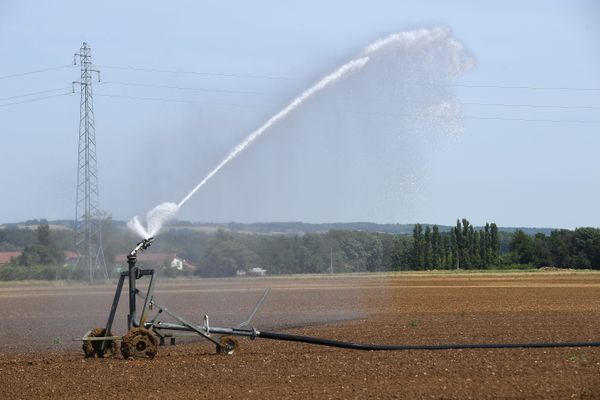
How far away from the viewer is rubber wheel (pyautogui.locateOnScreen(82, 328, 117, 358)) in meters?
19.0

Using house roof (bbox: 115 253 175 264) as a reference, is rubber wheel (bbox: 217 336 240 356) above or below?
below

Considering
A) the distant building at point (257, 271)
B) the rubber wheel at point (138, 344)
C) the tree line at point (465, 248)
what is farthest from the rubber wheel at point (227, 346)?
the tree line at point (465, 248)

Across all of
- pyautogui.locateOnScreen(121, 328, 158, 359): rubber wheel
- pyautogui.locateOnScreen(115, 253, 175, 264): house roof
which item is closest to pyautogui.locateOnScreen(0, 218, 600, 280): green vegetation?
pyautogui.locateOnScreen(115, 253, 175, 264): house roof

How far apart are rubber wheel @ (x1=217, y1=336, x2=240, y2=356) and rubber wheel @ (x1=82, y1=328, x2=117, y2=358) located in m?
2.03

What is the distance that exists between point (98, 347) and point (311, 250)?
68.1ft

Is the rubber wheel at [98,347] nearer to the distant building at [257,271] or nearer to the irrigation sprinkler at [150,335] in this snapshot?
the irrigation sprinkler at [150,335]

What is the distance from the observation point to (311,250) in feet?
129

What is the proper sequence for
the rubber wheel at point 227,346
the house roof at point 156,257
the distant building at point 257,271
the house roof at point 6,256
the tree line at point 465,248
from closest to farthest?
the rubber wheel at point 227,346, the house roof at point 156,257, the distant building at point 257,271, the house roof at point 6,256, the tree line at point 465,248

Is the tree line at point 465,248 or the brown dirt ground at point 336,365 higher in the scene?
the tree line at point 465,248

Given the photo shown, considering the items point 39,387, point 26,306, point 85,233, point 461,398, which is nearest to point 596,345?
point 461,398

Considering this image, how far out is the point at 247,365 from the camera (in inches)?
696

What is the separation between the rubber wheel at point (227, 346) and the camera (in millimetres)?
19500

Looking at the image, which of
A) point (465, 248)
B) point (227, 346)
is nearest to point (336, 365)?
point (227, 346)

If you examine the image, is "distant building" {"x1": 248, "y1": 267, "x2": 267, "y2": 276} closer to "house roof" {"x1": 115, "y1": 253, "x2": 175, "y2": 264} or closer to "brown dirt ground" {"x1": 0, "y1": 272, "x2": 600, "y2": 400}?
"house roof" {"x1": 115, "y1": 253, "x2": 175, "y2": 264}
